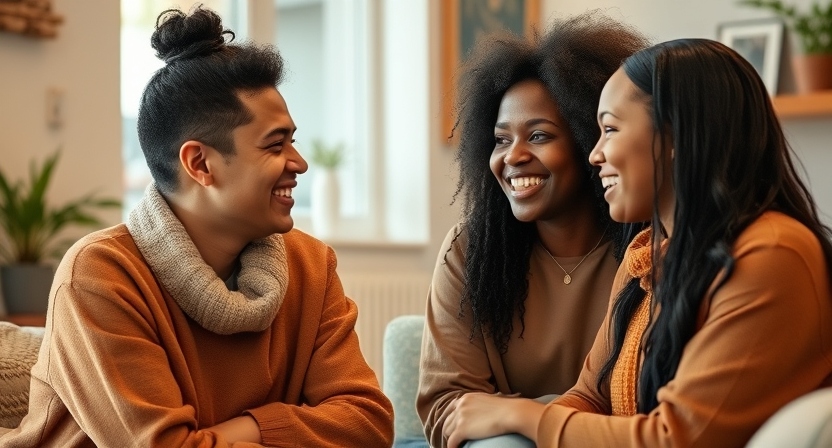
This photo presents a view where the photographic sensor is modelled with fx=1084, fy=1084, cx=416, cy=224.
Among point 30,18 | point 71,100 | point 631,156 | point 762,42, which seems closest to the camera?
point 631,156

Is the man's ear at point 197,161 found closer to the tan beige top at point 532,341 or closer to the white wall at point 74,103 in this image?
the tan beige top at point 532,341

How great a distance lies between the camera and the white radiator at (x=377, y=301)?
4.49 m

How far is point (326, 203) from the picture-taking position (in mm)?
4695

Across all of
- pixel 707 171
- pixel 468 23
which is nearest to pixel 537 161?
pixel 707 171

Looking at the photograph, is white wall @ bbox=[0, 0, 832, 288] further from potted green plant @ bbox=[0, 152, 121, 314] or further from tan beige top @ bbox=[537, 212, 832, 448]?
tan beige top @ bbox=[537, 212, 832, 448]

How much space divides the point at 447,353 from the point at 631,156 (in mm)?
714

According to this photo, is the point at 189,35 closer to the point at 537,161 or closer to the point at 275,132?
the point at 275,132

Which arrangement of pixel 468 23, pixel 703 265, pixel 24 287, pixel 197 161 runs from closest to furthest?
pixel 703 265
pixel 197 161
pixel 24 287
pixel 468 23

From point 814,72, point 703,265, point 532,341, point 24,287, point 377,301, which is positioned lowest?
point 377,301

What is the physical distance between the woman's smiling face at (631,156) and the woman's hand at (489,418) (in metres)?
0.35

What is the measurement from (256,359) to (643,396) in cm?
70

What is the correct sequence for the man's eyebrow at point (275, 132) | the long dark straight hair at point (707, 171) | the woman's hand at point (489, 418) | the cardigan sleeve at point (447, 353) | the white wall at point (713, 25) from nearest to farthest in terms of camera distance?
the long dark straight hair at point (707, 171)
the woman's hand at point (489, 418)
the man's eyebrow at point (275, 132)
the cardigan sleeve at point (447, 353)
the white wall at point (713, 25)

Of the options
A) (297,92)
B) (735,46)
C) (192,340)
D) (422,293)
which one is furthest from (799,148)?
(192,340)

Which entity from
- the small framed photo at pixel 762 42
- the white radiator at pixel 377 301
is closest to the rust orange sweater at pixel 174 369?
the white radiator at pixel 377 301
